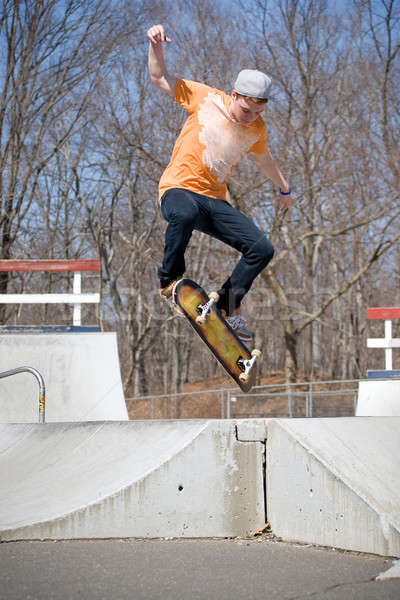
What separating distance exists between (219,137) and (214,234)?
31.8 inches

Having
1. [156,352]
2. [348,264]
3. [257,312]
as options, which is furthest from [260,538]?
[156,352]

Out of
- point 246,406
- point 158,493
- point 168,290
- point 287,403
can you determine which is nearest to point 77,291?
point 168,290

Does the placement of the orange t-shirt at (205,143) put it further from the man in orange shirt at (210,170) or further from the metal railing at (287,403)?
the metal railing at (287,403)

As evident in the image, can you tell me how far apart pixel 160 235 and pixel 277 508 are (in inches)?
798

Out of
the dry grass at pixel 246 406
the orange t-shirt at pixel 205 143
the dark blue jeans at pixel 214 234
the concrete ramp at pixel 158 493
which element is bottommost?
the dry grass at pixel 246 406

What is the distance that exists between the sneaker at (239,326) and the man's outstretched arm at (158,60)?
1977mm

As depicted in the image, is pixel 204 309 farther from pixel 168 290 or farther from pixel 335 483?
pixel 335 483

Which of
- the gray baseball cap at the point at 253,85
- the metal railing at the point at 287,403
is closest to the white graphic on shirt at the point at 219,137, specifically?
the gray baseball cap at the point at 253,85

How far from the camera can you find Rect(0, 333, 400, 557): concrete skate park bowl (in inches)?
137

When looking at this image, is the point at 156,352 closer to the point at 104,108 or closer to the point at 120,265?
the point at 120,265

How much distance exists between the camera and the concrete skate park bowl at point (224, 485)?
348cm

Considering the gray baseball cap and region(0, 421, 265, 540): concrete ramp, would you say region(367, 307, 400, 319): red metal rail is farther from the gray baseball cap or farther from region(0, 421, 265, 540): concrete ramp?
region(0, 421, 265, 540): concrete ramp

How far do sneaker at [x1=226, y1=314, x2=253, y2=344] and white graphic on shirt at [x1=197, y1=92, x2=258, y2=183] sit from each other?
1190mm

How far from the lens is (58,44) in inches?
744
